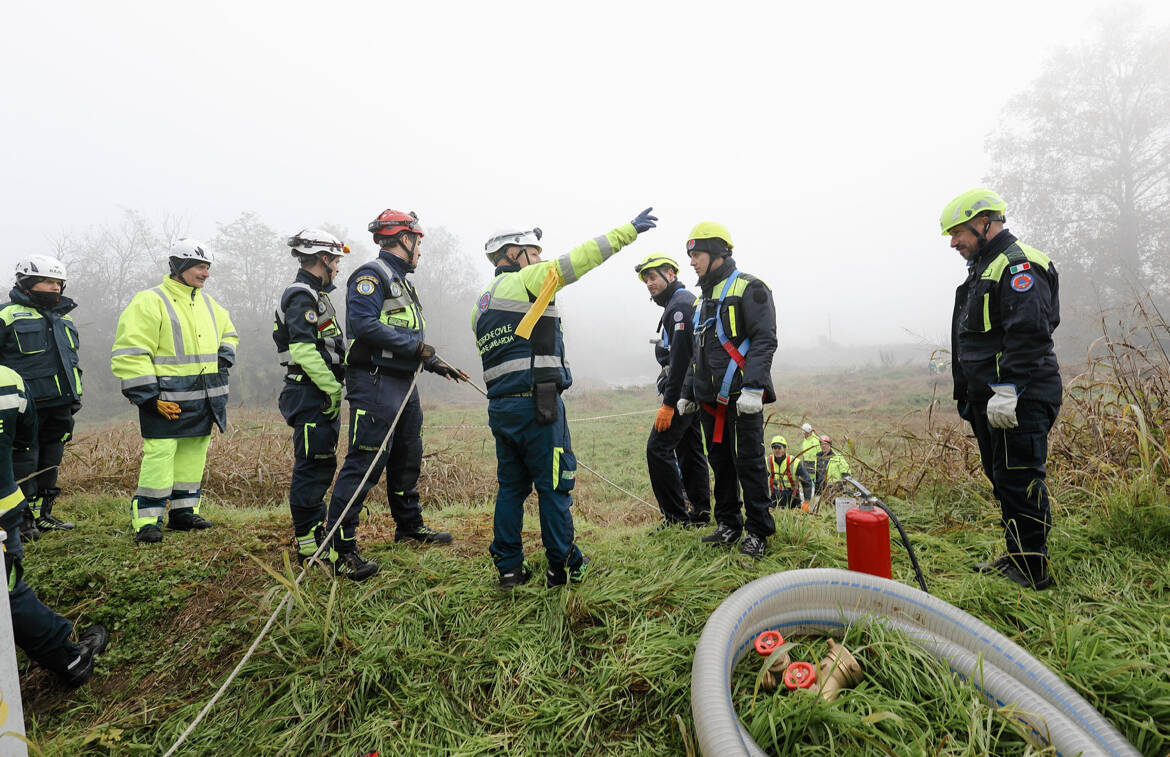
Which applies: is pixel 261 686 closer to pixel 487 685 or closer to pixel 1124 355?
pixel 487 685

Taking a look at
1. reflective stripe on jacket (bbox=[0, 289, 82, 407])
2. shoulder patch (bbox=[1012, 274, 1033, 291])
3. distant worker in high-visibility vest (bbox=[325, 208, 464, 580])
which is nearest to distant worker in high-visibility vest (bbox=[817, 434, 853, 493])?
shoulder patch (bbox=[1012, 274, 1033, 291])

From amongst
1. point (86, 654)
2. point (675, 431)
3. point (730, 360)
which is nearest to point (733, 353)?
point (730, 360)

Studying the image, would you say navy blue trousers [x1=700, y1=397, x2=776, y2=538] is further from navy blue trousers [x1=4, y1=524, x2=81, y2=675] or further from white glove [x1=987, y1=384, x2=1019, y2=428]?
navy blue trousers [x1=4, y1=524, x2=81, y2=675]

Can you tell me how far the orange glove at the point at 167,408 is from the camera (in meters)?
4.16

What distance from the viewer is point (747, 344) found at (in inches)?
144

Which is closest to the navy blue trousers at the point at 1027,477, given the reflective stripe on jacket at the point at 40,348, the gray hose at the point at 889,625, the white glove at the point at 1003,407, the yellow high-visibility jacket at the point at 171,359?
the white glove at the point at 1003,407

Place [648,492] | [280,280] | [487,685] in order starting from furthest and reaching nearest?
1. [280,280]
2. [648,492]
3. [487,685]

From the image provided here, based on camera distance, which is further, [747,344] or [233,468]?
[233,468]

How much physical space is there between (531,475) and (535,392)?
A: 59 cm

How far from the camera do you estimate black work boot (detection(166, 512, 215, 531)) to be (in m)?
4.49

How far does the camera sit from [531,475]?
3188 mm

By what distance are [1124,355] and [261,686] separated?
24.5 ft

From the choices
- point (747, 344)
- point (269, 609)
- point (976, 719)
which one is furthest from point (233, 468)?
point (976, 719)

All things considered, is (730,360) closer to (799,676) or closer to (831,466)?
(799,676)
